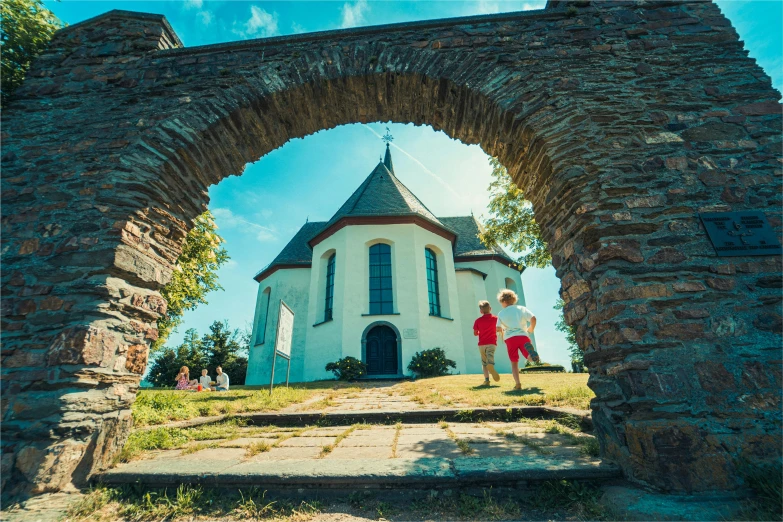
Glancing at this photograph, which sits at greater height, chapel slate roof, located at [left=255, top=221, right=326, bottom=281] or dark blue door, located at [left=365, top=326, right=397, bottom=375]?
chapel slate roof, located at [left=255, top=221, right=326, bottom=281]

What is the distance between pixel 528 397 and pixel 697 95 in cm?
397

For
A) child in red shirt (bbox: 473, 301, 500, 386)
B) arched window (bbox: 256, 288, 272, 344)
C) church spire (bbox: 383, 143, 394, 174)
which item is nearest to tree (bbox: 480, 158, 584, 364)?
child in red shirt (bbox: 473, 301, 500, 386)

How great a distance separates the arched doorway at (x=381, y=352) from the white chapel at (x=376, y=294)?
37 mm

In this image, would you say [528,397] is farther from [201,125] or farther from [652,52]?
[201,125]

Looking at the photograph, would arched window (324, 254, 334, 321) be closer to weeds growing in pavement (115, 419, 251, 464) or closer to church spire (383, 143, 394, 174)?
weeds growing in pavement (115, 419, 251, 464)

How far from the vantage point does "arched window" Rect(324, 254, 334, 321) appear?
542 inches

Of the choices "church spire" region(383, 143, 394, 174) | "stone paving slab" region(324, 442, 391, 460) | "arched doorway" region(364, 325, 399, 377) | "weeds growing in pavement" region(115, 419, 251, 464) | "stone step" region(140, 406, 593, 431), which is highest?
"church spire" region(383, 143, 394, 174)

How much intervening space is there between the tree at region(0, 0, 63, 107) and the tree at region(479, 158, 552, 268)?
835 cm

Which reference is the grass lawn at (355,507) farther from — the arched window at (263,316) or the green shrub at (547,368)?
the arched window at (263,316)

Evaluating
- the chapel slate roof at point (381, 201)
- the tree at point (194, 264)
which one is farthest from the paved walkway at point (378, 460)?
the chapel slate roof at point (381, 201)

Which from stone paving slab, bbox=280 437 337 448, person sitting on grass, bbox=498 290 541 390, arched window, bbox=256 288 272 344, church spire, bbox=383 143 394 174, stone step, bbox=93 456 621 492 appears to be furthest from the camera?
church spire, bbox=383 143 394 174

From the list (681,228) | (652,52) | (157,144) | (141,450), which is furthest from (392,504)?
(652,52)

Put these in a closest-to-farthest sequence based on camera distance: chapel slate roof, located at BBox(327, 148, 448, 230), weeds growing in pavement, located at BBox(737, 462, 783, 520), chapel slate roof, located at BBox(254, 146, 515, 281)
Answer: weeds growing in pavement, located at BBox(737, 462, 783, 520), chapel slate roof, located at BBox(327, 148, 448, 230), chapel slate roof, located at BBox(254, 146, 515, 281)

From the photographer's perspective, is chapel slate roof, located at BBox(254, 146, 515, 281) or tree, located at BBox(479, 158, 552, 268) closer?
tree, located at BBox(479, 158, 552, 268)
